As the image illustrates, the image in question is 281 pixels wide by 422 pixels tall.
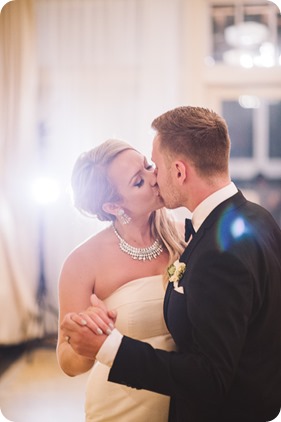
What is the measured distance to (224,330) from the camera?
0.86 meters

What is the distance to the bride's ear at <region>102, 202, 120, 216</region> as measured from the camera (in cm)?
125

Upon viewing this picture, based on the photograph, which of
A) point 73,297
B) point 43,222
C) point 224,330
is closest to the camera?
point 224,330

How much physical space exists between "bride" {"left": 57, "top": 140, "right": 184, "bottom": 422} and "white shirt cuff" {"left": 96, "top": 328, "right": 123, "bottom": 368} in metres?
0.22

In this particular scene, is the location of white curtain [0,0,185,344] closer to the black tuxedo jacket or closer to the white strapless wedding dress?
the white strapless wedding dress

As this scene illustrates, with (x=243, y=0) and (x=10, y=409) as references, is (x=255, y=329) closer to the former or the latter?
(x=10, y=409)

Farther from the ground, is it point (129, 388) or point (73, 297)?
point (73, 297)

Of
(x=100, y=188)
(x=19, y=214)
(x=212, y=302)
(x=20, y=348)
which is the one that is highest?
(x=100, y=188)

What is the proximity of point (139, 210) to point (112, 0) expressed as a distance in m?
1.49

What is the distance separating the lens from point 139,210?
48.9 inches

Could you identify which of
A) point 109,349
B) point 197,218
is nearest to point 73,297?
point 109,349

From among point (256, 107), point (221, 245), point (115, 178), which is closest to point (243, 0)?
point (256, 107)

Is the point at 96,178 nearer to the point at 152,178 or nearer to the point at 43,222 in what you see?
the point at 152,178

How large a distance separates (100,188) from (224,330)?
512 millimetres

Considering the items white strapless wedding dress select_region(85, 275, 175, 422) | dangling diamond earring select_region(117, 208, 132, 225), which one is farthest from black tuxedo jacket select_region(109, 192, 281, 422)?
dangling diamond earring select_region(117, 208, 132, 225)
